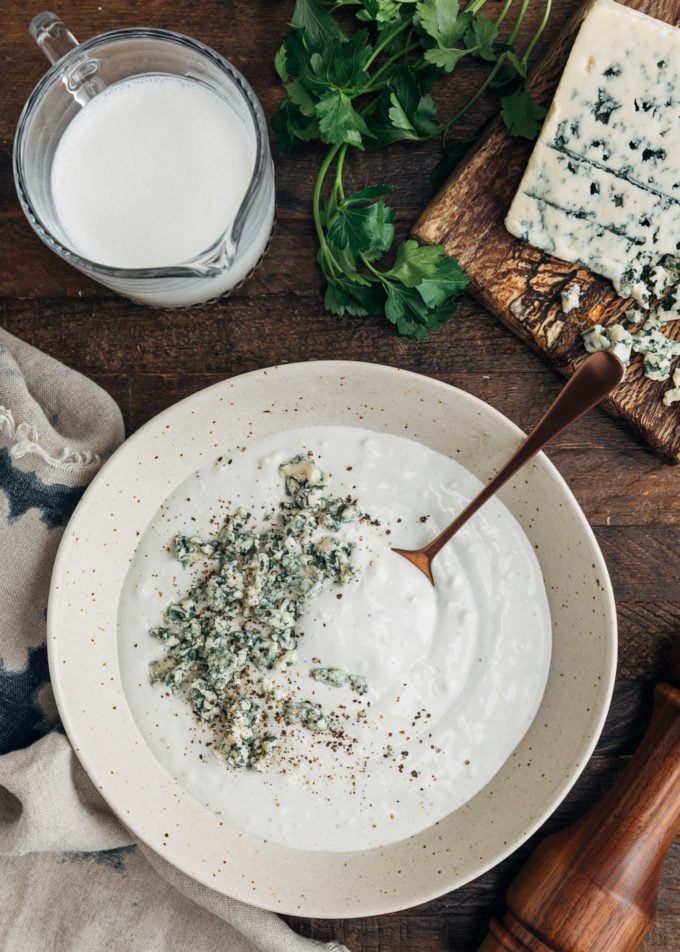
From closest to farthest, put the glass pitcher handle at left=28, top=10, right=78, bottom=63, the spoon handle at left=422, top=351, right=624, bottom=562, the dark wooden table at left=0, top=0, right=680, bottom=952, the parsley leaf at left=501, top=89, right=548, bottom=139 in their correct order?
1. the spoon handle at left=422, top=351, right=624, bottom=562
2. the glass pitcher handle at left=28, top=10, right=78, bottom=63
3. the parsley leaf at left=501, top=89, right=548, bottom=139
4. the dark wooden table at left=0, top=0, right=680, bottom=952

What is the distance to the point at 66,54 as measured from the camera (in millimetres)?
1448

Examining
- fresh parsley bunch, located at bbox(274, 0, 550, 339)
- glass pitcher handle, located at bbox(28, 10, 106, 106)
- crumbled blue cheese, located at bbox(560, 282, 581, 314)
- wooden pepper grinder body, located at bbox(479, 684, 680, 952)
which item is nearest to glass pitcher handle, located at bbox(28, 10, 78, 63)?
glass pitcher handle, located at bbox(28, 10, 106, 106)

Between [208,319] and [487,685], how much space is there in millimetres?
880

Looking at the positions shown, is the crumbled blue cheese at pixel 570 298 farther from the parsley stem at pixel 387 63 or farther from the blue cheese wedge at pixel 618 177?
the parsley stem at pixel 387 63

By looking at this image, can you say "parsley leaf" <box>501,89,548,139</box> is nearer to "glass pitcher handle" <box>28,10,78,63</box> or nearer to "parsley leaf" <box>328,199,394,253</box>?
"parsley leaf" <box>328,199,394,253</box>

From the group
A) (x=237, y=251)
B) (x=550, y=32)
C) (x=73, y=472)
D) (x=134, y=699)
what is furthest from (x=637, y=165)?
(x=134, y=699)

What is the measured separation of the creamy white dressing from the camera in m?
1.53

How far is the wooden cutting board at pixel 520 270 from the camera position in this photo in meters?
1.57

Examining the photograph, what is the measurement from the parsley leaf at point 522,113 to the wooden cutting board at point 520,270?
4 centimetres

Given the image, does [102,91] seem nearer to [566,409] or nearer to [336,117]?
[336,117]

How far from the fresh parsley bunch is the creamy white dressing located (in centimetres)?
28

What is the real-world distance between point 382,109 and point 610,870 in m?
1.44

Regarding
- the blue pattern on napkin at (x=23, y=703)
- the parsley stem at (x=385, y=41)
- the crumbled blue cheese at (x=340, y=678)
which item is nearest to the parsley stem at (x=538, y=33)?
the parsley stem at (x=385, y=41)

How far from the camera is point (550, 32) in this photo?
63.7 inches
